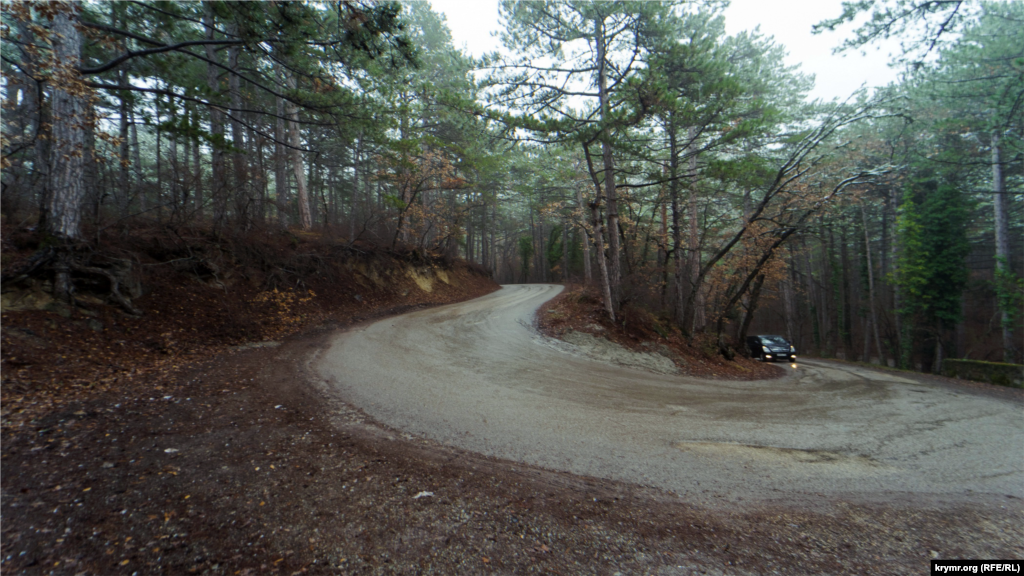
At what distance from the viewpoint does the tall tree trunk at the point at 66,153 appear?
5844mm

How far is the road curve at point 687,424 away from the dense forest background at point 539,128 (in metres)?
4.63

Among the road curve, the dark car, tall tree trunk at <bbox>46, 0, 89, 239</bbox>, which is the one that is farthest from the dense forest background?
the road curve

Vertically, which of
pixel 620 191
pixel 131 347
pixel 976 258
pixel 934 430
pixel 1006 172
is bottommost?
pixel 934 430

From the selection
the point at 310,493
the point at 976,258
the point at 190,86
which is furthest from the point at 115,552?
the point at 976,258

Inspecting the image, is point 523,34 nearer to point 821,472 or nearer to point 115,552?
point 821,472

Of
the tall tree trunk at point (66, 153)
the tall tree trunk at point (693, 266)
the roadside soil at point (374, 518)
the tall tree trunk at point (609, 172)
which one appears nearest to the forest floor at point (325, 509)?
the roadside soil at point (374, 518)

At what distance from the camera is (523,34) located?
1034 cm

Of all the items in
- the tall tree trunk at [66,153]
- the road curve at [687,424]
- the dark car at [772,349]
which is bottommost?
the dark car at [772,349]

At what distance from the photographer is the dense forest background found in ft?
20.2

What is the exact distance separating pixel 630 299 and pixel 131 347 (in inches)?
453

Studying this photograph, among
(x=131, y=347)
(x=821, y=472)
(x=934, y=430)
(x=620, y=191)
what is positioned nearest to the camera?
(x=821, y=472)

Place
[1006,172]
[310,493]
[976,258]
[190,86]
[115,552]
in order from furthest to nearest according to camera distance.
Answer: [976,258], [1006,172], [190,86], [310,493], [115,552]

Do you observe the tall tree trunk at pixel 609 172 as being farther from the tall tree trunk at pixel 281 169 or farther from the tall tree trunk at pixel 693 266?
the tall tree trunk at pixel 281 169

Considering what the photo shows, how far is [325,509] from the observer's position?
2547mm
